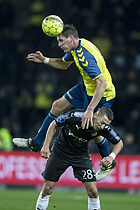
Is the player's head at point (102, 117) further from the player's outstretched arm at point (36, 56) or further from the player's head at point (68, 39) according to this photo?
the player's outstretched arm at point (36, 56)

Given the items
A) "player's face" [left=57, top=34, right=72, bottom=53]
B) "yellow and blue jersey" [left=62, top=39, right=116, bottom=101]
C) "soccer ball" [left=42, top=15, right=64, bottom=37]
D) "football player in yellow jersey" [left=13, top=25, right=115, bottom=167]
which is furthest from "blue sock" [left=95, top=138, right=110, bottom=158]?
"soccer ball" [left=42, top=15, right=64, bottom=37]

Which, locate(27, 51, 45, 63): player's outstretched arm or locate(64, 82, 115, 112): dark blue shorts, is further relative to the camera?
locate(27, 51, 45, 63): player's outstretched arm

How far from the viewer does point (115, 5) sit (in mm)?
16422

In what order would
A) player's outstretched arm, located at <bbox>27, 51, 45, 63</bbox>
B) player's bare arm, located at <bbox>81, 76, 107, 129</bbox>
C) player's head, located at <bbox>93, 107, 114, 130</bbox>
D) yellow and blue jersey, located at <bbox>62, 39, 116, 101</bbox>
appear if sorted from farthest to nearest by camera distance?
player's outstretched arm, located at <bbox>27, 51, 45, 63</bbox> < yellow and blue jersey, located at <bbox>62, 39, 116, 101</bbox> < player's bare arm, located at <bbox>81, 76, 107, 129</bbox> < player's head, located at <bbox>93, 107, 114, 130</bbox>

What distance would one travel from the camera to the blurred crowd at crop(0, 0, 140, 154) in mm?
15750

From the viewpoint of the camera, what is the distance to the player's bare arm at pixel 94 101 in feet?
26.4

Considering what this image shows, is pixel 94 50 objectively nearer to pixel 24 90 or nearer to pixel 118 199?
pixel 118 199

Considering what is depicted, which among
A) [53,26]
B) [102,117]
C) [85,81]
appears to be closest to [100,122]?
[102,117]

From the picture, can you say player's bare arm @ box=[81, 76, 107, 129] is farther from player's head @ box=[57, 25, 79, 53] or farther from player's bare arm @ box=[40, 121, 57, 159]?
player's head @ box=[57, 25, 79, 53]

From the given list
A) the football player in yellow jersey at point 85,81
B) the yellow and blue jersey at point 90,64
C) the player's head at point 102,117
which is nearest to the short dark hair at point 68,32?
the football player in yellow jersey at point 85,81

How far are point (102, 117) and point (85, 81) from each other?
95 centimetres

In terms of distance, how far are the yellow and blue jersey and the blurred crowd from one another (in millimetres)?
6671

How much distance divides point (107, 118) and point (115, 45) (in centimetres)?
837

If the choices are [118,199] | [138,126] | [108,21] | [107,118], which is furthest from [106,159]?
[108,21]
